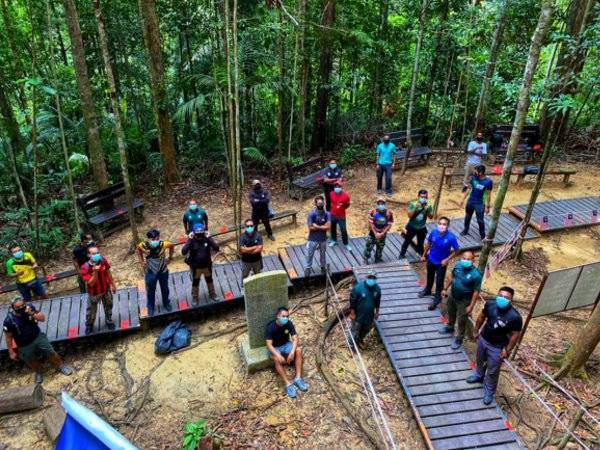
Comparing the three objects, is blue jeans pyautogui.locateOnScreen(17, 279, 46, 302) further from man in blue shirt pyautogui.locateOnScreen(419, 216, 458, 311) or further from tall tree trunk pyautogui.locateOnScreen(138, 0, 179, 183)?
man in blue shirt pyautogui.locateOnScreen(419, 216, 458, 311)

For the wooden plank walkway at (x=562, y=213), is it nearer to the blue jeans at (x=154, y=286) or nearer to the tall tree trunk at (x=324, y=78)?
the tall tree trunk at (x=324, y=78)

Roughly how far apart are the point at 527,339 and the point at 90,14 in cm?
1437

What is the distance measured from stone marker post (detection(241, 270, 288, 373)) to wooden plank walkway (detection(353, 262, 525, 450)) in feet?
6.44

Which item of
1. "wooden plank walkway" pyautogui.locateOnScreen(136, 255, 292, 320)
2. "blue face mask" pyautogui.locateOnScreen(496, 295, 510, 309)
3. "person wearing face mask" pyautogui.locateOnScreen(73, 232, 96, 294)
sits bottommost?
"wooden plank walkway" pyautogui.locateOnScreen(136, 255, 292, 320)

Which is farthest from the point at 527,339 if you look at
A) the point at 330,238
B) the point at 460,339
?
the point at 330,238

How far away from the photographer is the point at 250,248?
7.92m

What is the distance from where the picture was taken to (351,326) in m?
7.37

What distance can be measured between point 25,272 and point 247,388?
495cm

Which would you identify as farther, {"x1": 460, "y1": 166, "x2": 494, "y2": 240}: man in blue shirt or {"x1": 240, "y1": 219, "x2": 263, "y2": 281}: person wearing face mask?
{"x1": 460, "y1": 166, "x2": 494, "y2": 240}: man in blue shirt

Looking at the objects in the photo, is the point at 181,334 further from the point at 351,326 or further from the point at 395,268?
the point at 395,268

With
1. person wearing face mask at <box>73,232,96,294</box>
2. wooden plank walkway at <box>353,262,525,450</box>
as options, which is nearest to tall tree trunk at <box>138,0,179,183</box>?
person wearing face mask at <box>73,232,96,294</box>

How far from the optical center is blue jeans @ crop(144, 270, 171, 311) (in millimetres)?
7504

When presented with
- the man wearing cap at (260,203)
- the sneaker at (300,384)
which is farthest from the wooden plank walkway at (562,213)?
the sneaker at (300,384)

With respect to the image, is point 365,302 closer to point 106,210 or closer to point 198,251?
point 198,251
